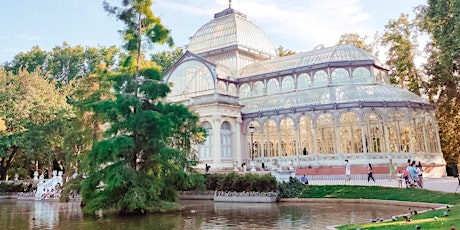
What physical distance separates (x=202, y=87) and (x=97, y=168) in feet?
68.4

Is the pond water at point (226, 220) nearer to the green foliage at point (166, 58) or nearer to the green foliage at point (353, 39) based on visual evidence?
the green foliage at point (353, 39)

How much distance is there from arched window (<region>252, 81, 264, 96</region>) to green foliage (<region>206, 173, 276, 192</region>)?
53.2 ft

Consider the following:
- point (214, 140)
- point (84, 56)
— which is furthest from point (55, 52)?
point (214, 140)

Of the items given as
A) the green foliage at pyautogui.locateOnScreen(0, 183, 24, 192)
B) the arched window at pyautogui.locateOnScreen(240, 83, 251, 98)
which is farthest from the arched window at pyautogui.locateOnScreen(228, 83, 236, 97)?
the green foliage at pyautogui.locateOnScreen(0, 183, 24, 192)

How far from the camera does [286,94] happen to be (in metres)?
35.6

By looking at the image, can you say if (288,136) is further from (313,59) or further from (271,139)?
(313,59)

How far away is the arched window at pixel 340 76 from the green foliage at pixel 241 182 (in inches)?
656

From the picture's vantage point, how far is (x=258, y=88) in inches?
1507

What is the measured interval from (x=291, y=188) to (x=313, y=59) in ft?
59.9

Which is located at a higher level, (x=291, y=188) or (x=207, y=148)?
(x=207, y=148)

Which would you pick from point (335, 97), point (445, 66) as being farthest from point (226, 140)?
point (445, 66)

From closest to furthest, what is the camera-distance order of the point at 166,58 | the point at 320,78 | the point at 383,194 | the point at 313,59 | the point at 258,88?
the point at 383,194
the point at 320,78
the point at 313,59
the point at 258,88
the point at 166,58

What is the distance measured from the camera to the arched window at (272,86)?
122 feet

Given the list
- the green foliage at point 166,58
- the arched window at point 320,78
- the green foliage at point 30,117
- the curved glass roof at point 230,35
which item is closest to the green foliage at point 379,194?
the arched window at point 320,78
